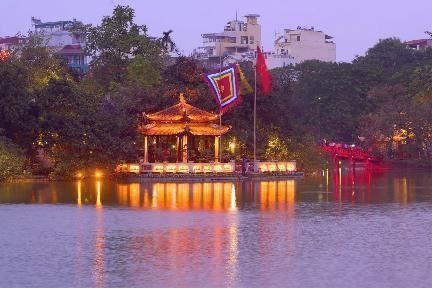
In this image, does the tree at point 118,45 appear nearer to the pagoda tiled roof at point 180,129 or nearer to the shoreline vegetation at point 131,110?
the shoreline vegetation at point 131,110

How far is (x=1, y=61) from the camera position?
56500 millimetres

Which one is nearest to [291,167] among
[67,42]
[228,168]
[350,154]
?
[228,168]

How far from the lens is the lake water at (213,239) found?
2025 centimetres

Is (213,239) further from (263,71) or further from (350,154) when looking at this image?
(350,154)

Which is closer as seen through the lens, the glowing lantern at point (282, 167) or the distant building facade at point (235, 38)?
the glowing lantern at point (282, 167)

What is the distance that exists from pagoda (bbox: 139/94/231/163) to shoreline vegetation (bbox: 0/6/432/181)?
1.15m

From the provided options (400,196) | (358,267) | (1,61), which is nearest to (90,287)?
(358,267)

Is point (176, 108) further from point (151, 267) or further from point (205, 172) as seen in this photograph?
point (151, 267)

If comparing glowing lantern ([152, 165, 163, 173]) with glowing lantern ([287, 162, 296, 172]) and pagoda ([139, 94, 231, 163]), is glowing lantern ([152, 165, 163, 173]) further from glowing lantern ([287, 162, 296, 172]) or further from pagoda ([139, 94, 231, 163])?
glowing lantern ([287, 162, 296, 172])

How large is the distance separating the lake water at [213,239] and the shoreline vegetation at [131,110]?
9262 mm

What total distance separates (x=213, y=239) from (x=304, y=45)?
423 ft

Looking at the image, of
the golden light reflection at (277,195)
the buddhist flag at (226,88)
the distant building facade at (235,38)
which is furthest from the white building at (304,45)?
the golden light reflection at (277,195)

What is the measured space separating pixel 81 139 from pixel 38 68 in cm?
1258

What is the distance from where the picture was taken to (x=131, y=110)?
6219 centimetres
